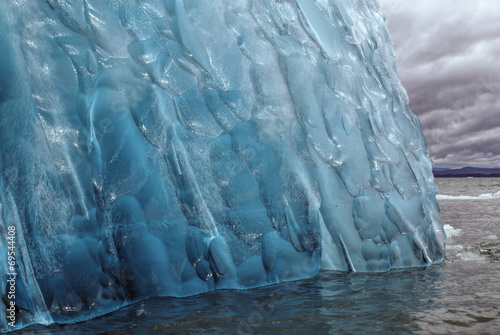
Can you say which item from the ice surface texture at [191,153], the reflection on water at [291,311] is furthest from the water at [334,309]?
the ice surface texture at [191,153]

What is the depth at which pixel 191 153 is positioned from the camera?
10.8 feet

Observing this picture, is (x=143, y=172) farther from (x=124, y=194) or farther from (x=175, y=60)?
(x=175, y=60)

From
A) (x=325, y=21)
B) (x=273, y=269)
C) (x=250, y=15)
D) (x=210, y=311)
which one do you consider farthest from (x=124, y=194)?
(x=325, y=21)

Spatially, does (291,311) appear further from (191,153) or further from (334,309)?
(191,153)

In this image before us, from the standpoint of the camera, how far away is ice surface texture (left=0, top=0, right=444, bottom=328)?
2.79 metres

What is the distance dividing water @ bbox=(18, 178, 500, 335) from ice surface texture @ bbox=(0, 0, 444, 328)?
26 centimetres

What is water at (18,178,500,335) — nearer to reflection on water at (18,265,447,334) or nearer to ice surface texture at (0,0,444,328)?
reflection on water at (18,265,447,334)

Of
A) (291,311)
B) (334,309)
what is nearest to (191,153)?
(291,311)

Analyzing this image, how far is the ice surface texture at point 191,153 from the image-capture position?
9.14 feet

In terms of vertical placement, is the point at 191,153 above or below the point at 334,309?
above

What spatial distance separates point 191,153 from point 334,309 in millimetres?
1593

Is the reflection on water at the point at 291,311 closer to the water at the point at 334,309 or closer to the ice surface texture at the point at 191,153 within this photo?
the water at the point at 334,309

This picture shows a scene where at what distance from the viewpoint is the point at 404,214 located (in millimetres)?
4012

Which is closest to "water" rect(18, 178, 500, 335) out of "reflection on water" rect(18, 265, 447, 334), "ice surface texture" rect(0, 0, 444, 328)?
"reflection on water" rect(18, 265, 447, 334)
